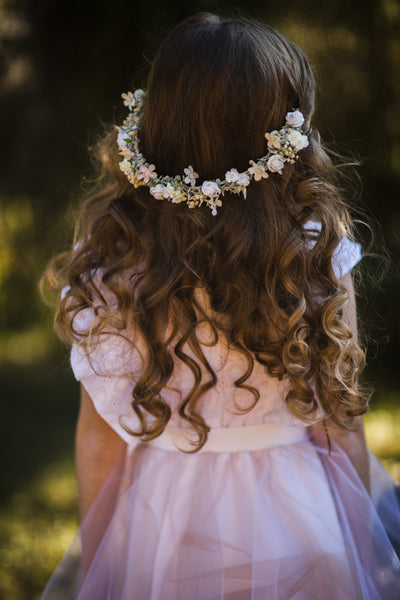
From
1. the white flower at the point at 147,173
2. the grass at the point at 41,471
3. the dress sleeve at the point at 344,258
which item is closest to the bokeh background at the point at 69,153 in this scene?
the grass at the point at 41,471

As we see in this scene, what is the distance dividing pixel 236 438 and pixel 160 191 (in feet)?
1.67

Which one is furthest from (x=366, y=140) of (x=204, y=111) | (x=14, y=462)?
(x=14, y=462)

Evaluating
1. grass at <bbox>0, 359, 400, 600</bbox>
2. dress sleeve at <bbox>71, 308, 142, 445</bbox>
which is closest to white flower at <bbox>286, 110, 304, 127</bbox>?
dress sleeve at <bbox>71, 308, 142, 445</bbox>

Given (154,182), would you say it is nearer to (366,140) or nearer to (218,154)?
(218,154)

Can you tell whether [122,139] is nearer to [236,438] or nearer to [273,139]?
[273,139]

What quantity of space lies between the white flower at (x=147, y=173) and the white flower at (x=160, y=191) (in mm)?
25

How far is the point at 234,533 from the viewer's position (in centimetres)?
98

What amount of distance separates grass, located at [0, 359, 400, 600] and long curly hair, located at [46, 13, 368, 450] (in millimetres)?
1173

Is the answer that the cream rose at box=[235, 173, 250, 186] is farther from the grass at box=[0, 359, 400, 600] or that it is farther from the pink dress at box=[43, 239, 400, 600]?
the grass at box=[0, 359, 400, 600]

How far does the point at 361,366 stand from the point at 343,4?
139cm

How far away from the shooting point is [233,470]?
1030mm

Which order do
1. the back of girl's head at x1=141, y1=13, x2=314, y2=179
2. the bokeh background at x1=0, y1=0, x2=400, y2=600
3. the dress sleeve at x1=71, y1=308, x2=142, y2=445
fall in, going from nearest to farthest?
the back of girl's head at x1=141, y1=13, x2=314, y2=179 → the dress sleeve at x1=71, y1=308, x2=142, y2=445 → the bokeh background at x1=0, y1=0, x2=400, y2=600

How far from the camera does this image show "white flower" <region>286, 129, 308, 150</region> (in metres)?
0.91

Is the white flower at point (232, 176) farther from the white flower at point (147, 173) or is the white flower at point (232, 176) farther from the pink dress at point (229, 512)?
the pink dress at point (229, 512)
